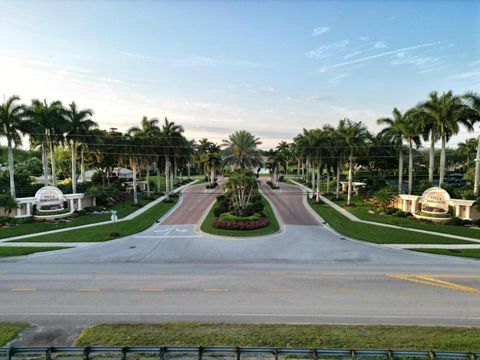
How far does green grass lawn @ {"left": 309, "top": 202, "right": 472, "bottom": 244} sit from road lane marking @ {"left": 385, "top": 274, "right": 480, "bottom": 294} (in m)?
8.87

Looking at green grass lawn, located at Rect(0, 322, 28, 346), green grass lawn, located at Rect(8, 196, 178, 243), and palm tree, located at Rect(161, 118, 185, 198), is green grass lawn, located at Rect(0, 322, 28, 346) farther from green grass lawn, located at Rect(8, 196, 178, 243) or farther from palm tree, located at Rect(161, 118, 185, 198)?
palm tree, located at Rect(161, 118, 185, 198)

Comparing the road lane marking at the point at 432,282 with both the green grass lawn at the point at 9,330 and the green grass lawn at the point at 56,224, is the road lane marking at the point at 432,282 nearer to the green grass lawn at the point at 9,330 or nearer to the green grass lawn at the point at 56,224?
the green grass lawn at the point at 9,330

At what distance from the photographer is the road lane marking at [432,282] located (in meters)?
14.9

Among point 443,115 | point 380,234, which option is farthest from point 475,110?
point 380,234

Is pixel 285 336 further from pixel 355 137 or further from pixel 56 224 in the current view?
pixel 355 137

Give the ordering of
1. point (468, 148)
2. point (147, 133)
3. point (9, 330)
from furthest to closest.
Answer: point (468, 148) < point (147, 133) < point (9, 330)

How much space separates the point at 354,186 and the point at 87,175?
209 feet

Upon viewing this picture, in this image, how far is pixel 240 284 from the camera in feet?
51.7

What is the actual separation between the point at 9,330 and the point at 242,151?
170 feet

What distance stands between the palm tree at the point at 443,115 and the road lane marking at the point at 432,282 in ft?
87.9

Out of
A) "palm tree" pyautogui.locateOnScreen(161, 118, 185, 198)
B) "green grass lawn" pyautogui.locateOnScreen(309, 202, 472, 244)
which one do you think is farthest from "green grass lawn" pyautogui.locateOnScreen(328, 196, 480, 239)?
"palm tree" pyautogui.locateOnScreen(161, 118, 185, 198)

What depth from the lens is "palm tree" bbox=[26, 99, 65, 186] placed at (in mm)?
37562

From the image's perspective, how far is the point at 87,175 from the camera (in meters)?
73.1

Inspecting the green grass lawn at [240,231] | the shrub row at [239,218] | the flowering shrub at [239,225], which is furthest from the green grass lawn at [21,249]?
the shrub row at [239,218]
